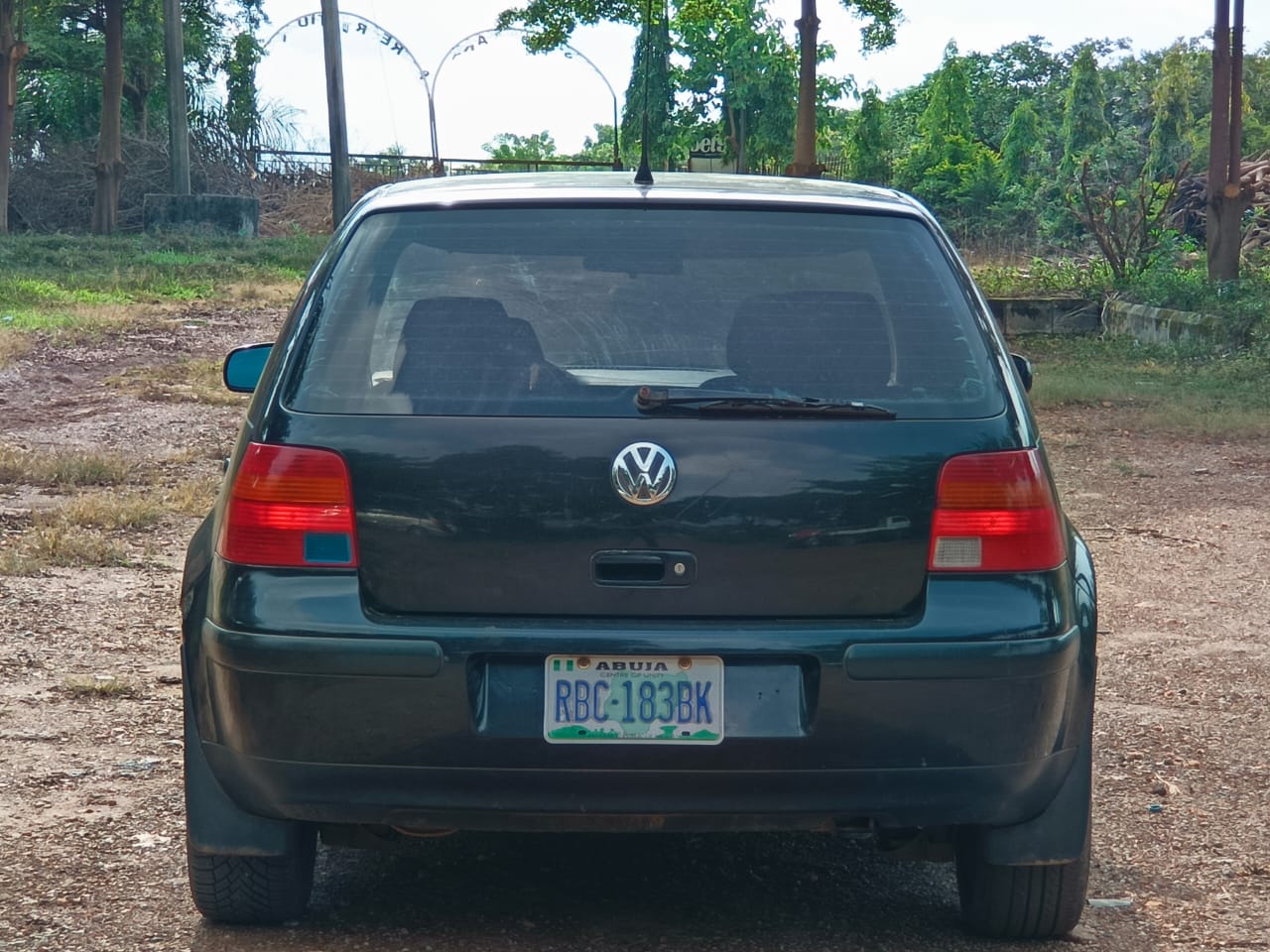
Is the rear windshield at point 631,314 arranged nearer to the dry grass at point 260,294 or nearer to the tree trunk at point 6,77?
the dry grass at point 260,294

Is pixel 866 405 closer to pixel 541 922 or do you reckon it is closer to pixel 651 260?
pixel 651 260

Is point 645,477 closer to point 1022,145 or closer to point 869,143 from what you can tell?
point 1022,145

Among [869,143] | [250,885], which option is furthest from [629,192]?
[869,143]

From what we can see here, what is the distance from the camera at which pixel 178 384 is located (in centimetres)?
1345

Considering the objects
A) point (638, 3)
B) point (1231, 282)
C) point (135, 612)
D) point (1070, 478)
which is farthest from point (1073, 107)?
point (135, 612)

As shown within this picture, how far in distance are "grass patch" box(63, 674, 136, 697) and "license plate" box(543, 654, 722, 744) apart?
273 centimetres

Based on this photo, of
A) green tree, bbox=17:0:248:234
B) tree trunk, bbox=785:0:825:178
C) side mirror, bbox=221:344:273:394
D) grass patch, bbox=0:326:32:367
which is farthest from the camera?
green tree, bbox=17:0:248:234

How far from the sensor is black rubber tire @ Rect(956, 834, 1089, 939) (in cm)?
331

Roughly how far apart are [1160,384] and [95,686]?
11062 mm

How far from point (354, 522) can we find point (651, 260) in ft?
2.44

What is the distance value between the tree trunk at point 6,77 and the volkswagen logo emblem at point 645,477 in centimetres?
2784

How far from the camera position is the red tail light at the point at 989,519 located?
9.91ft

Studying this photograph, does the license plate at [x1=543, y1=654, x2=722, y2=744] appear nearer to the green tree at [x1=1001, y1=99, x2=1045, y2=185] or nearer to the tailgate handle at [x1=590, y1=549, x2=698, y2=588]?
the tailgate handle at [x1=590, y1=549, x2=698, y2=588]

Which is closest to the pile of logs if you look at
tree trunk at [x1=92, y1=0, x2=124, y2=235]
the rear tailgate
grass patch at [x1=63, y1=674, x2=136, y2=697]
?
tree trunk at [x1=92, y1=0, x2=124, y2=235]
